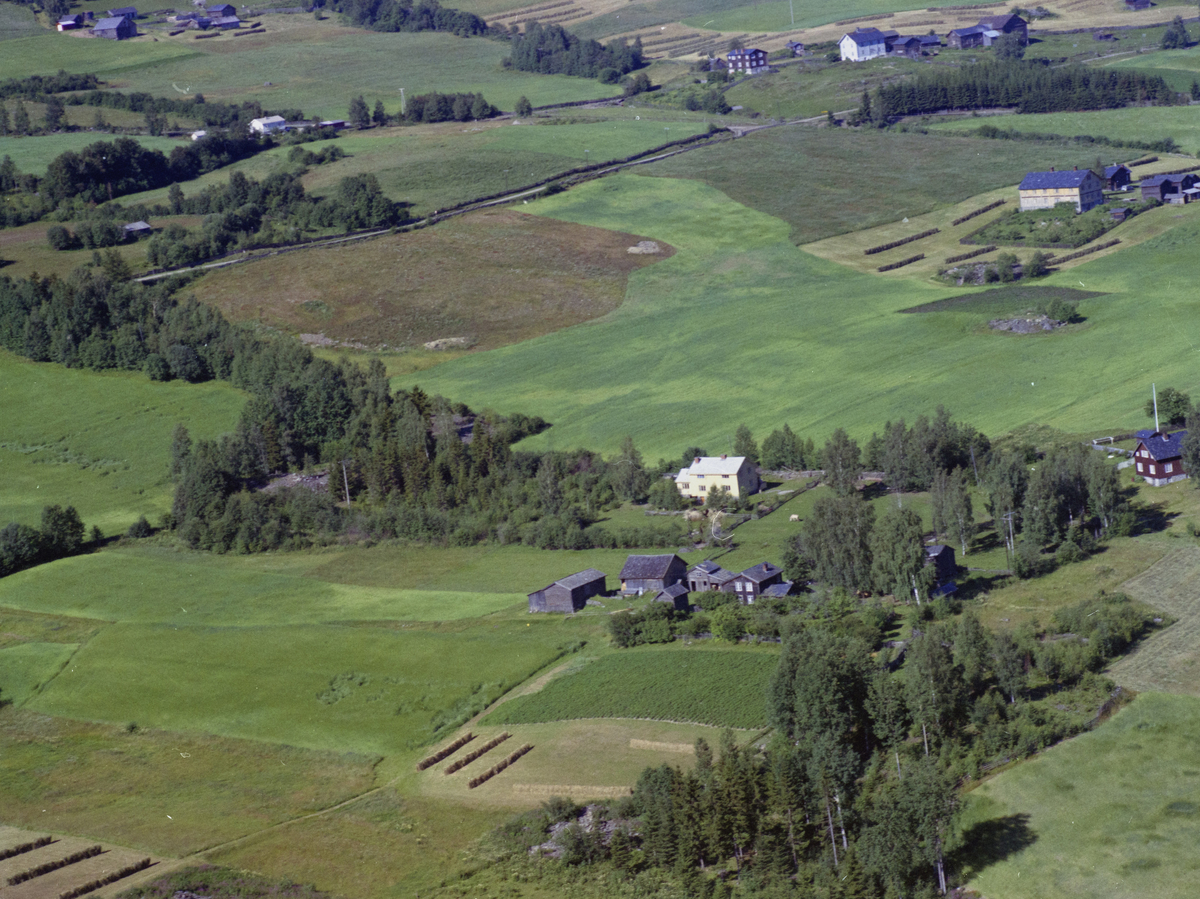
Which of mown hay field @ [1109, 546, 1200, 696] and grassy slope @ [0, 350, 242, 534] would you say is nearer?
mown hay field @ [1109, 546, 1200, 696]

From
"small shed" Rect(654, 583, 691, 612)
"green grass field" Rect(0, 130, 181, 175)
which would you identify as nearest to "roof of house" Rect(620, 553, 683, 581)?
"small shed" Rect(654, 583, 691, 612)

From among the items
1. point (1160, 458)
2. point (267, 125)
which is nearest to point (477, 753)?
point (1160, 458)

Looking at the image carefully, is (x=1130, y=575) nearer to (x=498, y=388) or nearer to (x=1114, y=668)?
(x=1114, y=668)

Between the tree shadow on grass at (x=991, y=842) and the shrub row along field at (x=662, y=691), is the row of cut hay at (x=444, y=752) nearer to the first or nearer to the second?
the shrub row along field at (x=662, y=691)

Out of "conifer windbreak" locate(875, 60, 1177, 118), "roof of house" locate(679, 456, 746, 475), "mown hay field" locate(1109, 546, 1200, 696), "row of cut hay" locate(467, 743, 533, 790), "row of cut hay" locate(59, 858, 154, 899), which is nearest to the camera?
"row of cut hay" locate(59, 858, 154, 899)

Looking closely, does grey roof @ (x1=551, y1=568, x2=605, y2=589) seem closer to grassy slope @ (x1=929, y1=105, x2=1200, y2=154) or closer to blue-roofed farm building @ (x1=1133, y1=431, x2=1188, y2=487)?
blue-roofed farm building @ (x1=1133, y1=431, x2=1188, y2=487)

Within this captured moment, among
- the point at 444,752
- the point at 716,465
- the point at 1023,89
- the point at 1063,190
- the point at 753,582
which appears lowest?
the point at 444,752

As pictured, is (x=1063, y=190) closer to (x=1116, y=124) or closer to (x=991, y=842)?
(x=1116, y=124)
